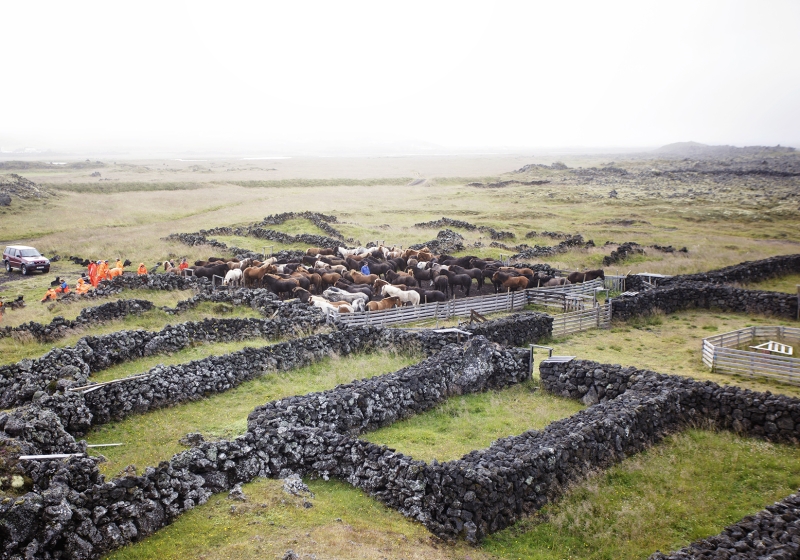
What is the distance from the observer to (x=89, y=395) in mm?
14664

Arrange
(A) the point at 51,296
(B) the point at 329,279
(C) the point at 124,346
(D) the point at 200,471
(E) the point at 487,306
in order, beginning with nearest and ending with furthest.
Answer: (D) the point at 200,471 → (C) the point at 124,346 → (A) the point at 51,296 → (E) the point at 487,306 → (B) the point at 329,279

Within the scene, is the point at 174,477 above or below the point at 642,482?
above

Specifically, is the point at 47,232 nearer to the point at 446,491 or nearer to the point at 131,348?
the point at 131,348

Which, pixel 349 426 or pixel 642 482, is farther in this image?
pixel 349 426

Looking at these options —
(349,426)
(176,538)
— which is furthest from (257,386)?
(176,538)

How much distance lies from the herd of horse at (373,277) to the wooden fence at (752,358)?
1044 centimetres

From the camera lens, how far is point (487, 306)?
92.8 feet

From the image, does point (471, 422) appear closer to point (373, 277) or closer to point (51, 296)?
point (373, 277)

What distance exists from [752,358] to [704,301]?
33.2 feet

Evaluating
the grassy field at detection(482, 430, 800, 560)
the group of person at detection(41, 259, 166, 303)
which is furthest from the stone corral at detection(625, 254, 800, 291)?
the group of person at detection(41, 259, 166, 303)

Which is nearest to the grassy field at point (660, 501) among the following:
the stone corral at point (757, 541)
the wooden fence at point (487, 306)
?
the stone corral at point (757, 541)

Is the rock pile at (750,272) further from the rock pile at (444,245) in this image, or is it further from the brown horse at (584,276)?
the rock pile at (444,245)

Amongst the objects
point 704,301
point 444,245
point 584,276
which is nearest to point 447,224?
point 444,245

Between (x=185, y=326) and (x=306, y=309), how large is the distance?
5381 mm
